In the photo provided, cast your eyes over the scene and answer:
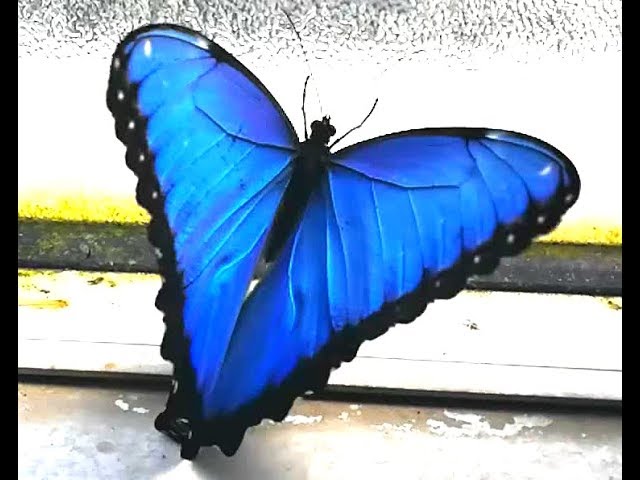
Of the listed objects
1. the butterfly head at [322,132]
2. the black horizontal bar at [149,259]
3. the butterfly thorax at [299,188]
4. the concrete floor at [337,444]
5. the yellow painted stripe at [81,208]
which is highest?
the butterfly head at [322,132]

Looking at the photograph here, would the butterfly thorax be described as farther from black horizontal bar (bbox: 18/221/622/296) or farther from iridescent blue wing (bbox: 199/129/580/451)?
black horizontal bar (bbox: 18/221/622/296)

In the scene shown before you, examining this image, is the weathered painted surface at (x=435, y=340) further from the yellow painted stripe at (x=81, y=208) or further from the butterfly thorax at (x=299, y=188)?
the butterfly thorax at (x=299, y=188)

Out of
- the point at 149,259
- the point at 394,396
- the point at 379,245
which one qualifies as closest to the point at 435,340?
the point at 394,396

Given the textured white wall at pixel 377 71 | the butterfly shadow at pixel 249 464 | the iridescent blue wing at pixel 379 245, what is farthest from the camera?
the textured white wall at pixel 377 71

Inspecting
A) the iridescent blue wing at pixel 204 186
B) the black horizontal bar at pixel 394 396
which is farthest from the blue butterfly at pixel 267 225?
the black horizontal bar at pixel 394 396

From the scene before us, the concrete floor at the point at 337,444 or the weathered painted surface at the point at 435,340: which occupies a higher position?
the weathered painted surface at the point at 435,340

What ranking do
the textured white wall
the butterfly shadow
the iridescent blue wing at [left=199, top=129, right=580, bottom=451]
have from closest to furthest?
the iridescent blue wing at [left=199, top=129, right=580, bottom=451]
the butterfly shadow
the textured white wall

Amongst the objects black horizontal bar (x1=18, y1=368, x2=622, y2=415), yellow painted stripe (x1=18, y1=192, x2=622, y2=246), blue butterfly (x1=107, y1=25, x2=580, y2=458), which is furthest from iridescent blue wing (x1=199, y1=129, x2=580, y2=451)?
yellow painted stripe (x1=18, y1=192, x2=622, y2=246)
